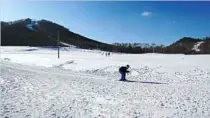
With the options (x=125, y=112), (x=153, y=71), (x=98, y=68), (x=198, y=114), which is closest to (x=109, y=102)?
(x=125, y=112)

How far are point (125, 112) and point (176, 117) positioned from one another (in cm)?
219

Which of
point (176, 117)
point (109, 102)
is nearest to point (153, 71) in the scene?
point (109, 102)

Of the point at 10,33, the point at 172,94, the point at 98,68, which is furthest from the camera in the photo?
the point at 10,33

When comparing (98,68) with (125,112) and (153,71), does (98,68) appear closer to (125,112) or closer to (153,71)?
(153,71)

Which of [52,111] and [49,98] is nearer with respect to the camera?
[52,111]

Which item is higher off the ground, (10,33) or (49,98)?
(10,33)

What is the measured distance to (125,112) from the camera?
12.5 meters

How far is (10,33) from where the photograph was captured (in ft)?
608

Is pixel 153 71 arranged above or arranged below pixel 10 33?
below

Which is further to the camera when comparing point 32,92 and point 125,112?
point 32,92

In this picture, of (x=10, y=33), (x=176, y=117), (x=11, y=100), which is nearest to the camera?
(x=176, y=117)

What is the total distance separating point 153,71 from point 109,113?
20.5m

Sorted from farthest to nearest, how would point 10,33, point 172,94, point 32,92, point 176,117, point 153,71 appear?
point 10,33, point 153,71, point 172,94, point 32,92, point 176,117

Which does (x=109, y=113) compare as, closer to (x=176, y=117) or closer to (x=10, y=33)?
(x=176, y=117)
